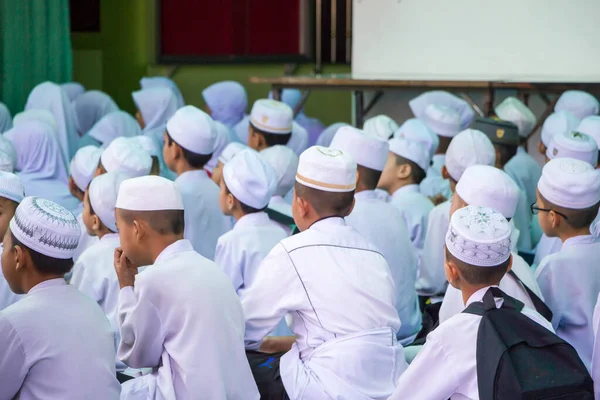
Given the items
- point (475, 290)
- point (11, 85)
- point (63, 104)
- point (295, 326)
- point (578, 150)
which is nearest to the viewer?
point (475, 290)

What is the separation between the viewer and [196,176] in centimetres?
426

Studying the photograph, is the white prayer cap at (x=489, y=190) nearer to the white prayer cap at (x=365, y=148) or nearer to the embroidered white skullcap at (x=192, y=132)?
the white prayer cap at (x=365, y=148)

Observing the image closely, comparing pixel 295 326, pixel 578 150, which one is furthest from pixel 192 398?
pixel 578 150

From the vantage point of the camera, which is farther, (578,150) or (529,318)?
(578,150)

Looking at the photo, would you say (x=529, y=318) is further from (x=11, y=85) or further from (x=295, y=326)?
(x=11, y=85)

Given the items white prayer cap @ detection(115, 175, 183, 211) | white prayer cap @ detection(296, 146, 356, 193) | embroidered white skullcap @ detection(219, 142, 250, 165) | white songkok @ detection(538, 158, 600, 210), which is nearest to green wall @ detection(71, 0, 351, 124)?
embroidered white skullcap @ detection(219, 142, 250, 165)

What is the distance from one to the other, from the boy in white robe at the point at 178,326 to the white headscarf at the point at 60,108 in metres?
3.68

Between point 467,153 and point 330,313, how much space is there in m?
1.88

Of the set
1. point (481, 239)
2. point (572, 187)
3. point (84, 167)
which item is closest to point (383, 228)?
point (572, 187)

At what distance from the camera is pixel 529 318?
7.11 feet

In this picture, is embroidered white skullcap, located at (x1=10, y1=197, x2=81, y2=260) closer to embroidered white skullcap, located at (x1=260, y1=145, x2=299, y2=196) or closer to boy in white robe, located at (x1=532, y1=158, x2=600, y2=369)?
boy in white robe, located at (x1=532, y1=158, x2=600, y2=369)

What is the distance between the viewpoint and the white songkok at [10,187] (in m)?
3.09

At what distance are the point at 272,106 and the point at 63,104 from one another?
1671mm

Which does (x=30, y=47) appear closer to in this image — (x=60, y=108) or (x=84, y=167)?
(x=60, y=108)
